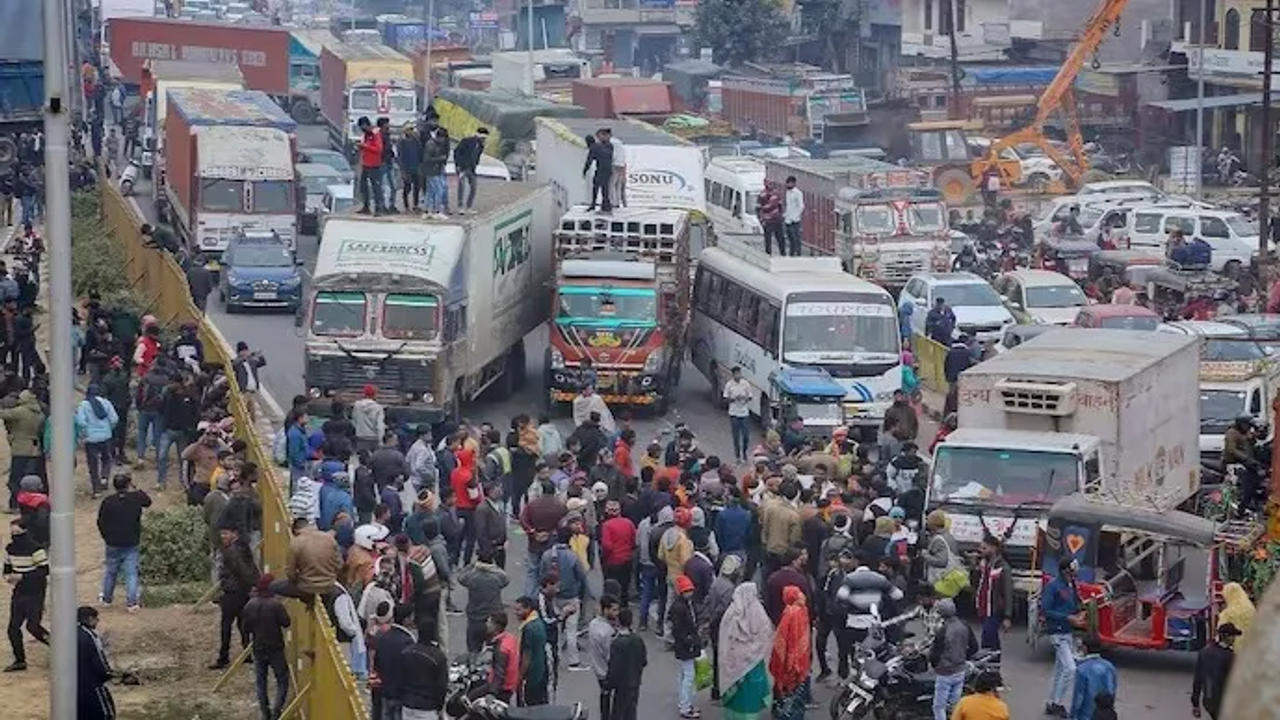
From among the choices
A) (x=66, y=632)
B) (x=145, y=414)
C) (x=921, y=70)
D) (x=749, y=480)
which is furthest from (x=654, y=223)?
(x=921, y=70)

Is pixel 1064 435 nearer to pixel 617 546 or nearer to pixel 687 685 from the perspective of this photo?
pixel 617 546

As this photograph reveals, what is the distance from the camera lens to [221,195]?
4822 centimetres

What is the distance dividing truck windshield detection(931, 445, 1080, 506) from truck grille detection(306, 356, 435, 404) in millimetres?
10415

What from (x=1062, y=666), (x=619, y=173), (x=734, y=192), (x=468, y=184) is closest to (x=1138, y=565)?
(x=1062, y=666)

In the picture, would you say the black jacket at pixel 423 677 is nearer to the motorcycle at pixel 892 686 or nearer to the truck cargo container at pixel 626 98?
the motorcycle at pixel 892 686

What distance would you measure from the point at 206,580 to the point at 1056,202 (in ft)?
121

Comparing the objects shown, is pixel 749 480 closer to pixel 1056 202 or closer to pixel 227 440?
pixel 227 440

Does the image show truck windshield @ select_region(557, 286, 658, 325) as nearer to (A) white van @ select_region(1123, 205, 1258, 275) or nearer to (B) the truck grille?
(B) the truck grille

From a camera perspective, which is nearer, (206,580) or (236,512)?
(236,512)

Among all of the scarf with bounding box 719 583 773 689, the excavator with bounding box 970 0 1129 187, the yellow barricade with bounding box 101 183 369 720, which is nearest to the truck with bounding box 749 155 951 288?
the yellow barricade with bounding box 101 183 369 720

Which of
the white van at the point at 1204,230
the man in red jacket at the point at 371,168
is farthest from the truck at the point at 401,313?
the white van at the point at 1204,230

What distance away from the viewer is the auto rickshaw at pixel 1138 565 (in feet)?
67.2

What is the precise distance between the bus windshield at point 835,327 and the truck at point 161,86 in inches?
976

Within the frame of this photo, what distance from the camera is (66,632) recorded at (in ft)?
46.5
